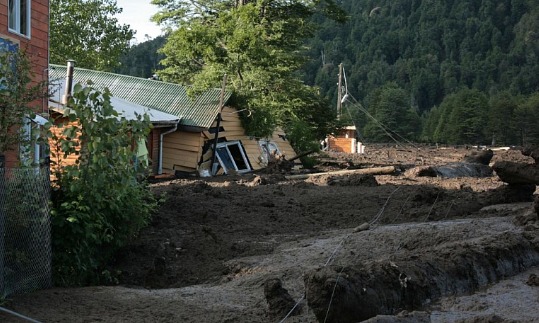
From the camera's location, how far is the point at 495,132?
89312 millimetres

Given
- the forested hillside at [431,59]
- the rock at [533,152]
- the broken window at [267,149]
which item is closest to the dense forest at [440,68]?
the forested hillside at [431,59]

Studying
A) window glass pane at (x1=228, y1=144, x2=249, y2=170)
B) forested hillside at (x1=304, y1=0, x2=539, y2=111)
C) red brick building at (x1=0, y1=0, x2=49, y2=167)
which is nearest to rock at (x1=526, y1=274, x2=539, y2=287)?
red brick building at (x1=0, y1=0, x2=49, y2=167)

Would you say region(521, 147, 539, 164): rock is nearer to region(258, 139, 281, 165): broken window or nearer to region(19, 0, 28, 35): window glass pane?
region(19, 0, 28, 35): window glass pane

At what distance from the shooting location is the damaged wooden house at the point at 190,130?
95.8ft

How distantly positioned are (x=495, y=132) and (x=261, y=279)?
82726 millimetres

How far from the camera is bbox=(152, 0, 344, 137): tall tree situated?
33.6 metres

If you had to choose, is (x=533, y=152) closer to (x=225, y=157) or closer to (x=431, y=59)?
(x=225, y=157)

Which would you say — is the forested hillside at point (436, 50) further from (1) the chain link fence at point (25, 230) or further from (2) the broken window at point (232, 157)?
(1) the chain link fence at point (25, 230)

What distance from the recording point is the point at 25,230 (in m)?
9.55

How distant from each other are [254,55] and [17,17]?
56.3 feet

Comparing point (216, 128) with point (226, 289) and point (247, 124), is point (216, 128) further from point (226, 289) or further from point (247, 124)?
point (226, 289)

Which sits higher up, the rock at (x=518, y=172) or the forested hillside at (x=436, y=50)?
the forested hillside at (x=436, y=50)

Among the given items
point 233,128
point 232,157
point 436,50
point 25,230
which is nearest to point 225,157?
point 232,157

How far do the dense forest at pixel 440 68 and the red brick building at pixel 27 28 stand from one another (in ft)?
241
